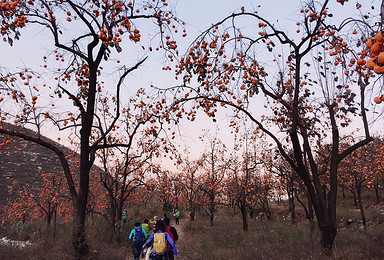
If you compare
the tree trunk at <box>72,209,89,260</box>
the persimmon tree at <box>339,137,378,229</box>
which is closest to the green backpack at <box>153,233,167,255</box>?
the tree trunk at <box>72,209,89,260</box>

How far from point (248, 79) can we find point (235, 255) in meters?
6.31

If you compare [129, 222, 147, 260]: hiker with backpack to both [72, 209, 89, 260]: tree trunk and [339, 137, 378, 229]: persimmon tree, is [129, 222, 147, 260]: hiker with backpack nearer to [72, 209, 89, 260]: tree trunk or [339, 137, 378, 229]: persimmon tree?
[72, 209, 89, 260]: tree trunk

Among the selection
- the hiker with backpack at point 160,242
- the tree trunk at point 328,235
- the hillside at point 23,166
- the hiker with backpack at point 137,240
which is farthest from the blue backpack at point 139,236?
the hillside at point 23,166

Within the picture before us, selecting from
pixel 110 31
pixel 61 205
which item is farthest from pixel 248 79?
pixel 61 205

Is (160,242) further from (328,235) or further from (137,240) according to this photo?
(328,235)

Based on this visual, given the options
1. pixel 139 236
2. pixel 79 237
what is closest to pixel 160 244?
pixel 79 237

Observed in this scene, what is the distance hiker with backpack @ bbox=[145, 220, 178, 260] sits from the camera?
6.39 meters

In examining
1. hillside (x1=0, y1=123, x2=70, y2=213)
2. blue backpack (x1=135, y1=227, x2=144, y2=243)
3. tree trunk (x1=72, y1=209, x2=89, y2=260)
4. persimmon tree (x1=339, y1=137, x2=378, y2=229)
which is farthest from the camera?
hillside (x1=0, y1=123, x2=70, y2=213)

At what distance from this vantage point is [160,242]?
643 centimetres

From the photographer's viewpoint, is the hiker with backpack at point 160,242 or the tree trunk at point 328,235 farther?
the tree trunk at point 328,235

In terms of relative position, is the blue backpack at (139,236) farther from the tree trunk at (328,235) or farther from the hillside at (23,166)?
the hillside at (23,166)

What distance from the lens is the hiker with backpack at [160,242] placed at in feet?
21.0

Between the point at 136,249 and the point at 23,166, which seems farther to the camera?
the point at 23,166

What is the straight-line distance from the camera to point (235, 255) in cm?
947
